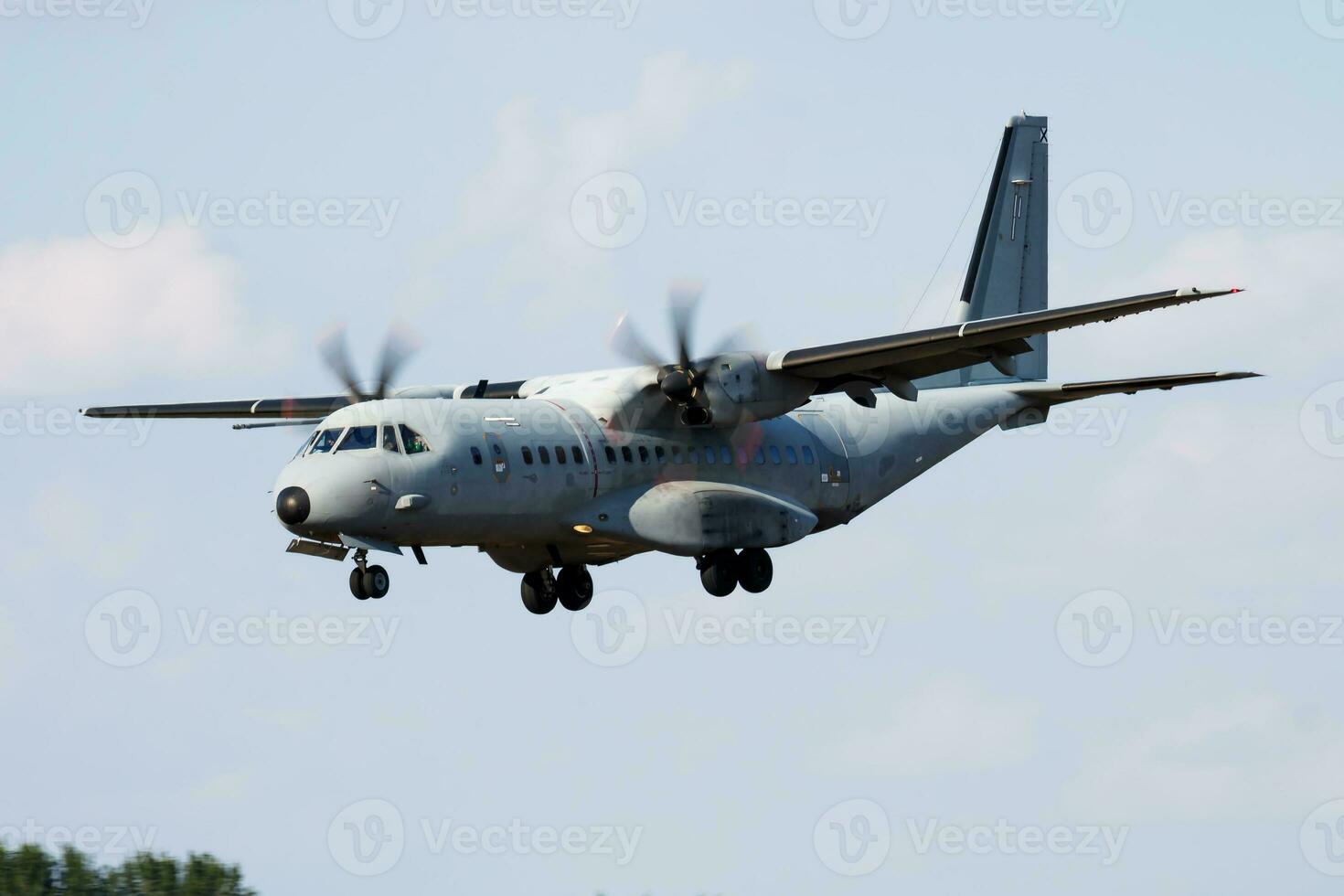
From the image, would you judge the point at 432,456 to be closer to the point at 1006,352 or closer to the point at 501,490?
the point at 501,490

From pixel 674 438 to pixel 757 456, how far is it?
1.39 meters

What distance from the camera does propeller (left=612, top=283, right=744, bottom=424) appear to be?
24969 mm

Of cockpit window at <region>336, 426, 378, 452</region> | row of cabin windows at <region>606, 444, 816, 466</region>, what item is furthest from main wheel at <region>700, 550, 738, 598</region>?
cockpit window at <region>336, 426, 378, 452</region>

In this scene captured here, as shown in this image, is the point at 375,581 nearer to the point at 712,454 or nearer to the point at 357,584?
the point at 357,584

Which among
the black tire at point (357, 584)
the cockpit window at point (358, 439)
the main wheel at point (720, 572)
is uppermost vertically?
the cockpit window at point (358, 439)

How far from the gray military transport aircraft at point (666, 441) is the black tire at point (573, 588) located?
0.03 m

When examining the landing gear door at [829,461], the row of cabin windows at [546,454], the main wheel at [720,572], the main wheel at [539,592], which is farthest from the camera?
the landing gear door at [829,461]

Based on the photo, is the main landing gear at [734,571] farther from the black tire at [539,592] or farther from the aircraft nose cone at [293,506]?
the aircraft nose cone at [293,506]

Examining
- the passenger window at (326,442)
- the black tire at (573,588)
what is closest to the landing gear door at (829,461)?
the black tire at (573,588)

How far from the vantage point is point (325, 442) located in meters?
22.5

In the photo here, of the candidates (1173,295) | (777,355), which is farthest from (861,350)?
(1173,295)

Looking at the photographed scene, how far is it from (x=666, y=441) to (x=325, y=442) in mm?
4824

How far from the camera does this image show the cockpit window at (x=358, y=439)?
2231cm

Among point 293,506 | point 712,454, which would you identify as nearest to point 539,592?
point 712,454
